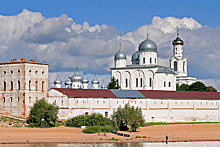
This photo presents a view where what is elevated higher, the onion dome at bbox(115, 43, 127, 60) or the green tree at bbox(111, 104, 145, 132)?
the onion dome at bbox(115, 43, 127, 60)

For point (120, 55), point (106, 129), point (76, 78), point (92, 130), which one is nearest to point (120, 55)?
point (120, 55)

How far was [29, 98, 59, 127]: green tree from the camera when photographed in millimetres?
49219

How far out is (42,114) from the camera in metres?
49.1

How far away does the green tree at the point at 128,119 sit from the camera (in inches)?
1900

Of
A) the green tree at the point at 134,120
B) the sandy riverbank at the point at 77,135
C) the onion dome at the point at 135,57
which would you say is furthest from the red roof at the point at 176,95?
the onion dome at the point at 135,57

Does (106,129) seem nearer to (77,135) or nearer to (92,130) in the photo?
(92,130)

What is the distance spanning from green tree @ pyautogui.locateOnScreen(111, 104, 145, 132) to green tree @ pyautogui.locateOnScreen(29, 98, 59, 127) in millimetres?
7395

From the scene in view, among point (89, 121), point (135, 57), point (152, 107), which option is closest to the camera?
point (89, 121)

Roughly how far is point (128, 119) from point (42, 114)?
1017 cm

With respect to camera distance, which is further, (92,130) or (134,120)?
(134,120)

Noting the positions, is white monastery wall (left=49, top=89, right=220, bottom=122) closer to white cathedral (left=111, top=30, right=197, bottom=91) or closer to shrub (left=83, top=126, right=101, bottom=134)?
shrub (left=83, top=126, right=101, bottom=134)

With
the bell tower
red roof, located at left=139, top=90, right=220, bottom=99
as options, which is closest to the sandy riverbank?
red roof, located at left=139, top=90, right=220, bottom=99

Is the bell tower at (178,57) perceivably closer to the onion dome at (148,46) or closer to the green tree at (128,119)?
the onion dome at (148,46)

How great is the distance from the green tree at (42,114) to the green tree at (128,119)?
7.39 metres
